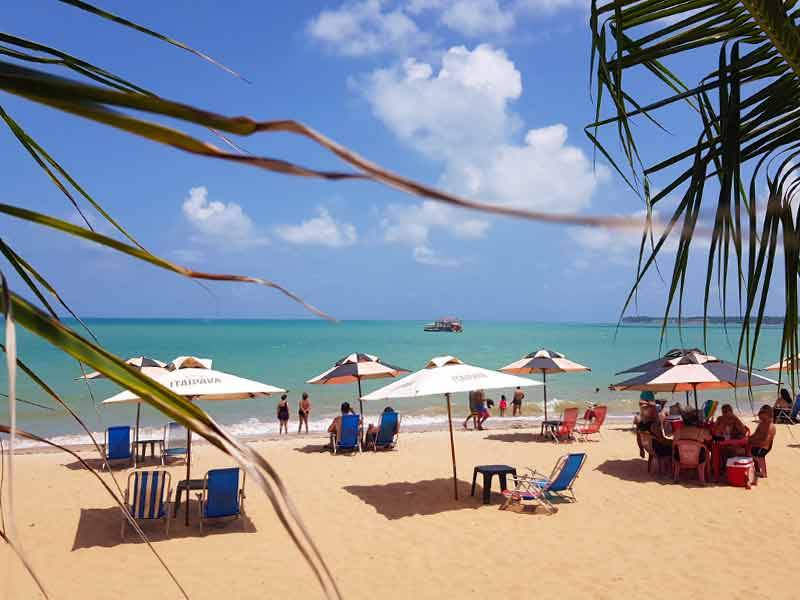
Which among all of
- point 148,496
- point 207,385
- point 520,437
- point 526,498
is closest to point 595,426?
point 520,437

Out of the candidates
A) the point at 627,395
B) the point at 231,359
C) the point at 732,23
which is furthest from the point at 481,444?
the point at 231,359

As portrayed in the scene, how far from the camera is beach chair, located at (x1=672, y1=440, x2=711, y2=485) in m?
8.86

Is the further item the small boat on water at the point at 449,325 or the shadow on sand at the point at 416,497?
the small boat on water at the point at 449,325

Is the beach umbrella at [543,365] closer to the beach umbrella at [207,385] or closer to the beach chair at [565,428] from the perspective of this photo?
the beach chair at [565,428]

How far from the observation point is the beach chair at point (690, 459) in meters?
8.86

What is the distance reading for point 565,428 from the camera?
1333cm

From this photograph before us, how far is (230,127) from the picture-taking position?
0.39 meters

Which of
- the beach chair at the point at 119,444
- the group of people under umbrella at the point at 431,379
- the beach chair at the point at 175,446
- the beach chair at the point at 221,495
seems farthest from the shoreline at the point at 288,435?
the beach chair at the point at 221,495

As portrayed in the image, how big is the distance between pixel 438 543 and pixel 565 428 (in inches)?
293

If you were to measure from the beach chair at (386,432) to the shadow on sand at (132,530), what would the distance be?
4.93m

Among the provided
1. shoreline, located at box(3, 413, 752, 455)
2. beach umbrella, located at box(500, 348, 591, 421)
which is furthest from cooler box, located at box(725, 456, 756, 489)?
shoreline, located at box(3, 413, 752, 455)

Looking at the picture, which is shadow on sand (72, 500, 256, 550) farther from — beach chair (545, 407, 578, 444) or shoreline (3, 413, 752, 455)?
beach chair (545, 407, 578, 444)

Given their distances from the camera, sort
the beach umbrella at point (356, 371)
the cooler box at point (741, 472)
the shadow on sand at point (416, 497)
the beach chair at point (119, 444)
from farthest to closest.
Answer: the beach umbrella at point (356, 371)
the beach chair at point (119, 444)
the cooler box at point (741, 472)
the shadow on sand at point (416, 497)

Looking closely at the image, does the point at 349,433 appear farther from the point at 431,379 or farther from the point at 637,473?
the point at 637,473
